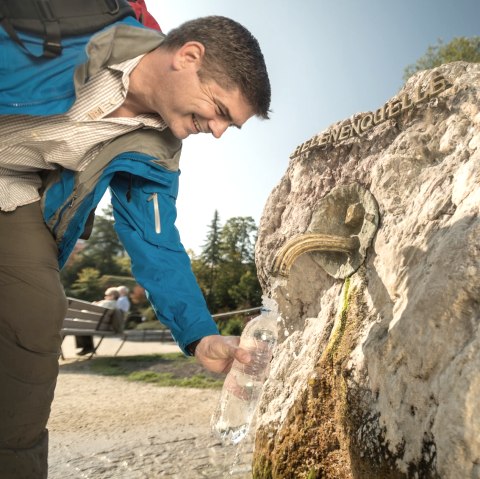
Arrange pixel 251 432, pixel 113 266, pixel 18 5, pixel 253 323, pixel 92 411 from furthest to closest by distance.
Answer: pixel 113 266 → pixel 92 411 → pixel 251 432 → pixel 253 323 → pixel 18 5

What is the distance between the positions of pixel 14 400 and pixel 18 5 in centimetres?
162

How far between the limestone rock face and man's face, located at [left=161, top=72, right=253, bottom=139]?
1.04 m

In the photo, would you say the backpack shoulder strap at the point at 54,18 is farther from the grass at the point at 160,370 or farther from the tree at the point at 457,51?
the tree at the point at 457,51

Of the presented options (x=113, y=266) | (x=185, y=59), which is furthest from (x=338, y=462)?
(x=113, y=266)

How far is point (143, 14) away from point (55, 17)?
649mm

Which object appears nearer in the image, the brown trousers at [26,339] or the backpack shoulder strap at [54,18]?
the backpack shoulder strap at [54,18]

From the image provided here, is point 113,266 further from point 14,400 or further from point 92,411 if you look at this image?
point 14,400

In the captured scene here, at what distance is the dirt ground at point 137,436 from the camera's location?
302cm

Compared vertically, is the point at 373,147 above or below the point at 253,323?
above

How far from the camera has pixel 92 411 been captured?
4992 mm

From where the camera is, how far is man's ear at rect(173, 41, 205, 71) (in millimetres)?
2008

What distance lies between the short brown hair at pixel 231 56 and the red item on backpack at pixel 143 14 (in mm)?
230

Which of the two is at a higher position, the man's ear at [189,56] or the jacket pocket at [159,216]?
the man's ear at [189,56]

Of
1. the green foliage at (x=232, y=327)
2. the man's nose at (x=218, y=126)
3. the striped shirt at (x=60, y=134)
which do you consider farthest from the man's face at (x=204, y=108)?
the green foliage at (x=232, y=327)
